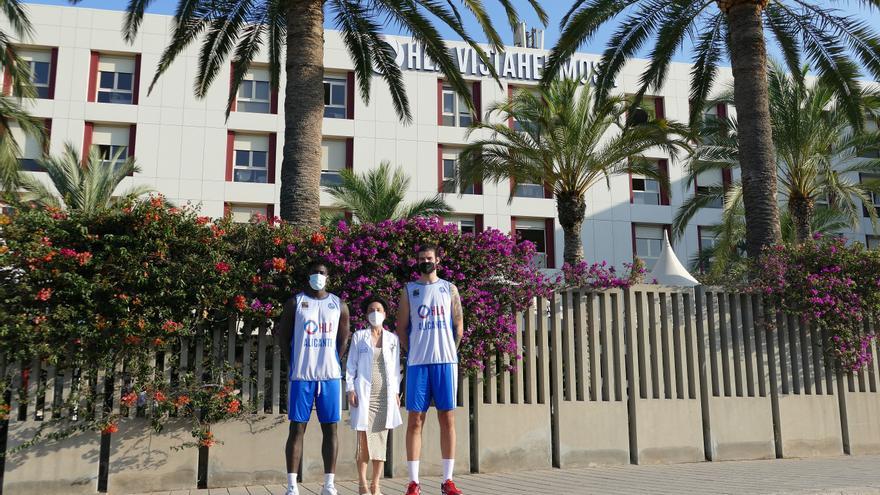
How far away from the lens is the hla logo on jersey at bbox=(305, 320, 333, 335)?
6457 millimetres

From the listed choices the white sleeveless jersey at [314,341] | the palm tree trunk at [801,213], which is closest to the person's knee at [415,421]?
the white sleeveless jersey at [314,341]

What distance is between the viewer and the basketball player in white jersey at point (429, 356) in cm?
632

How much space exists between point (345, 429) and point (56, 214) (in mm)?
3769

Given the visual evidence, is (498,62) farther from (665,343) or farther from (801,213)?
(665,343)

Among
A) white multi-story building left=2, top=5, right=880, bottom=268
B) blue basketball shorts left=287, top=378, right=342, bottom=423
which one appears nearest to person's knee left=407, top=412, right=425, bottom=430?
blue basketball shorts left=287, top=378, right=342, bottom=423

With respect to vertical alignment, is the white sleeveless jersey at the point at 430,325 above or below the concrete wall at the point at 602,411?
above

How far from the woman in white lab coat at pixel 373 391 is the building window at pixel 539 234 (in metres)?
27.3

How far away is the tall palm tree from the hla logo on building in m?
17.8

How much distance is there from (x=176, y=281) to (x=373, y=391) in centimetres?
258

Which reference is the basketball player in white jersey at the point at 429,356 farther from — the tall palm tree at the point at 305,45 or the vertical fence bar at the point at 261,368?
the tall palm tree at the point at 305,45

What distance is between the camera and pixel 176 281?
7648mm

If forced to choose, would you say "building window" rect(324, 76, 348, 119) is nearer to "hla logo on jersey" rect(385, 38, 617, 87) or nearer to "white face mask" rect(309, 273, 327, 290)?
"hla logo on jersey" rect(385, 38, 617, 87)

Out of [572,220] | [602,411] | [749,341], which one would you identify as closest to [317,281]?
[602,411]

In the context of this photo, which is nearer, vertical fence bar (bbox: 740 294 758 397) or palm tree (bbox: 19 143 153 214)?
vertical fence bar (bbox: 740 294 758 397)
